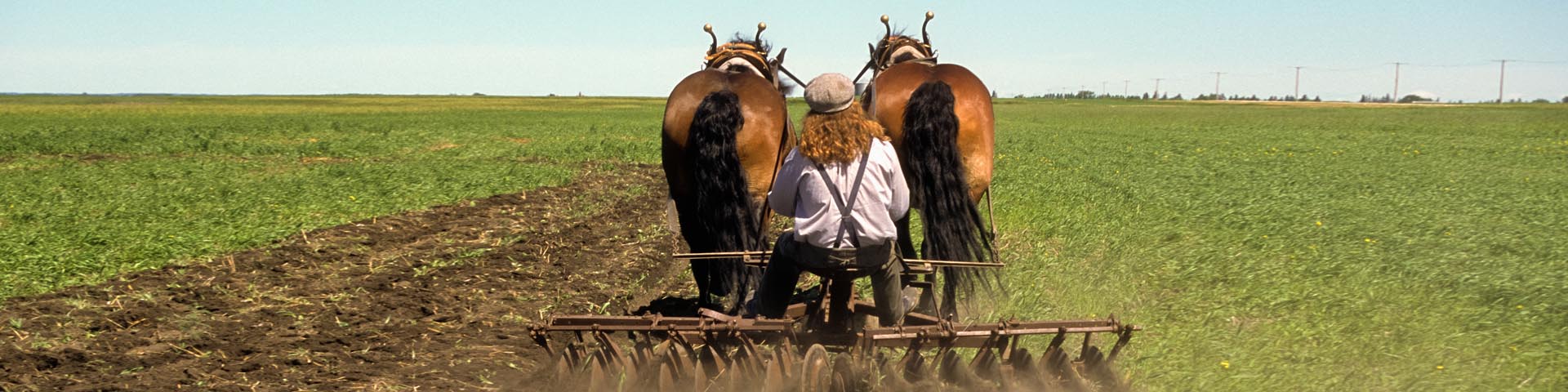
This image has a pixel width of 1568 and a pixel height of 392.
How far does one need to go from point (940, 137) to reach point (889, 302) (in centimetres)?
175

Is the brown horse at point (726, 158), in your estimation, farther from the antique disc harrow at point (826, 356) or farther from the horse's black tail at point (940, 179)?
the antique disc harrow at point (826, 356)

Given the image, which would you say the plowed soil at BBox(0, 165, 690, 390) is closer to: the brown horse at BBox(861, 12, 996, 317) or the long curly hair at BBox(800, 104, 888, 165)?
the long curly hair at BBox(800, 104, 888, 165)

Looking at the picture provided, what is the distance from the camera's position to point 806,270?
4828 mm

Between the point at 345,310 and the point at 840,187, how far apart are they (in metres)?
4.07

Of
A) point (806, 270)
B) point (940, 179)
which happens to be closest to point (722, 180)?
point (940, 179)

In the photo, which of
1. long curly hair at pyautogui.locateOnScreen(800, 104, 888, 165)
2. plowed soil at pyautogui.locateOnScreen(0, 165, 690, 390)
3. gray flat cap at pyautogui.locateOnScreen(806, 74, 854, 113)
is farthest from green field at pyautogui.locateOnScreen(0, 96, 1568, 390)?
gray flat cap at pyautogui.locateOnScreen(806, 74, 854, 113)

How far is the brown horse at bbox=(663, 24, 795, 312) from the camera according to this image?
667 cm

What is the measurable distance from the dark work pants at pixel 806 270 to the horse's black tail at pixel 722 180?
1514 mm

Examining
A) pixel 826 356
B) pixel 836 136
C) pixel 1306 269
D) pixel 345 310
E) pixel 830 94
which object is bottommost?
pixel 345 310

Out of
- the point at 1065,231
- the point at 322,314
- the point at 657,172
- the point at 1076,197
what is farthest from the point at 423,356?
the point at 657,172

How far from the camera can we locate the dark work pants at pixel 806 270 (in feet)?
15.6

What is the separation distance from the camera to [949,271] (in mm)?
6875

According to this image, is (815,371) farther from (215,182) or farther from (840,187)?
(215,182)

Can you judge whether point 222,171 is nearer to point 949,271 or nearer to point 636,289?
point 636,289
